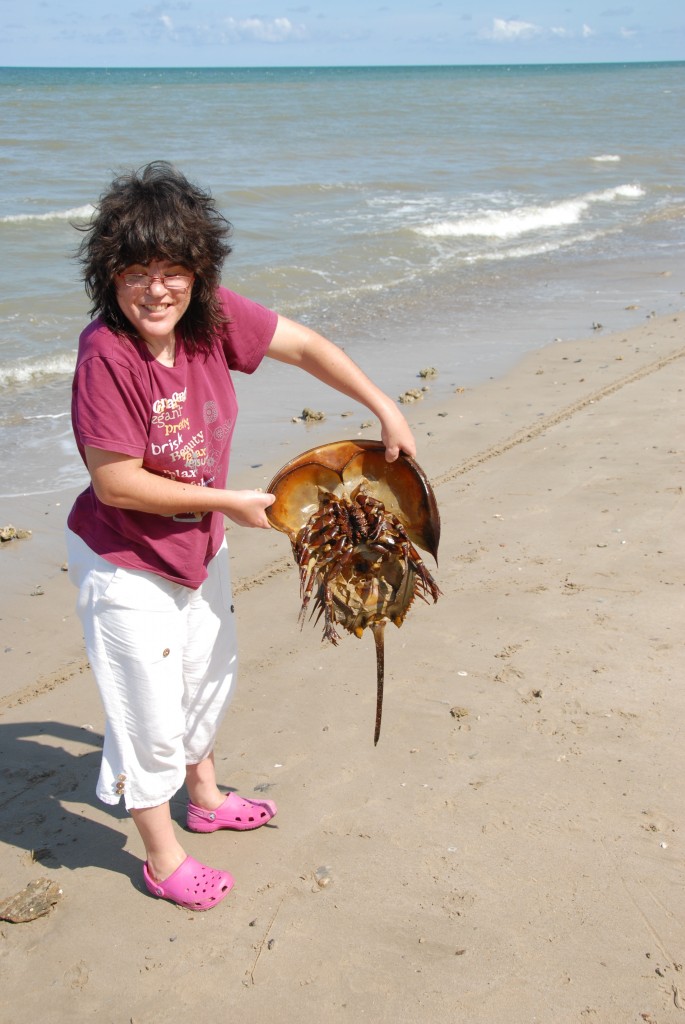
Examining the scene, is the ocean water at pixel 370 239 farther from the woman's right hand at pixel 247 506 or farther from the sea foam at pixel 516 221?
the woman's right hand at pixel 247 506

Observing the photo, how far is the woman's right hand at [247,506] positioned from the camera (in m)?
2.10

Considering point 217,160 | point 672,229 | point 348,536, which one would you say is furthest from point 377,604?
point 217,160

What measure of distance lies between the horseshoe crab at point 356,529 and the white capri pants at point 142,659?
29 centimetres

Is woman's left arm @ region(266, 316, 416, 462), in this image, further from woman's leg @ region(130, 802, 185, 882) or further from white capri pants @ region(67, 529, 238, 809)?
woman's leg @ region(130, 802, 185, 882)

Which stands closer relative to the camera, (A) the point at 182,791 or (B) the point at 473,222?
(A) the point at 182,791

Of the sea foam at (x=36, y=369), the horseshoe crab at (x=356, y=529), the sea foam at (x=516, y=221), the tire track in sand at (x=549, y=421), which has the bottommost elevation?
the sea foam at (x=516, y=221)

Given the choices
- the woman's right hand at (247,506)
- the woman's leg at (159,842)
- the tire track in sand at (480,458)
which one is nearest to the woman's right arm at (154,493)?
the woman's right hand at (247,506)

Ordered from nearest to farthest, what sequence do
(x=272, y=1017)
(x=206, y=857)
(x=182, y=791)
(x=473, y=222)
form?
(x=272, y=1017)
(x=206, y=857)
(x=182, y=791)
(x=473, y=222)

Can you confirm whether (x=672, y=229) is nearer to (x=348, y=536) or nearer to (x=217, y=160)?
(x=217, y=160)

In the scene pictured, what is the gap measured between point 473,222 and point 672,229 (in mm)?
2829

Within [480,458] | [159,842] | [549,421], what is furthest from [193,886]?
[549,421]

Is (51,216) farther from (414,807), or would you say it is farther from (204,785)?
(414,807)

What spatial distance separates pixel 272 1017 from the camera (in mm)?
2061

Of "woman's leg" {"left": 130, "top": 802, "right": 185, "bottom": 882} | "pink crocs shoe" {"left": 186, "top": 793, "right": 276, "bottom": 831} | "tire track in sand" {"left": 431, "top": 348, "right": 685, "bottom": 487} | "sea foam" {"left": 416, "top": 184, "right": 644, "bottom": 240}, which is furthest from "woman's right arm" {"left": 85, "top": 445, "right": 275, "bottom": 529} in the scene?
"sea foam" {"left": 416, "top": 184, "right": 644, "bottom": 240}
